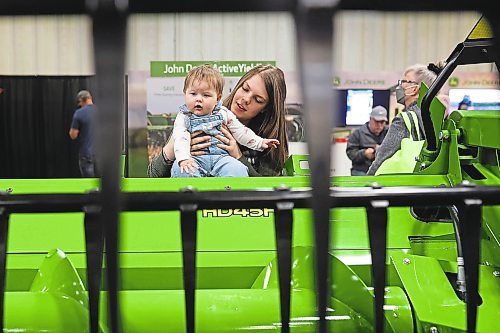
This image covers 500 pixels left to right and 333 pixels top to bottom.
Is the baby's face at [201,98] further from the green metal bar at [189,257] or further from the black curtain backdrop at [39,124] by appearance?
the black curtain backdrop at [39,124]

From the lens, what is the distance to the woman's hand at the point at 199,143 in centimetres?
323

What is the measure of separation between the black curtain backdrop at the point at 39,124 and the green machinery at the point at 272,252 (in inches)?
208

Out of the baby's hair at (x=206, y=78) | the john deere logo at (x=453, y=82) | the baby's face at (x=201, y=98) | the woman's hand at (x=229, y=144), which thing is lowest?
the woman's hand at (x=229, y=144)

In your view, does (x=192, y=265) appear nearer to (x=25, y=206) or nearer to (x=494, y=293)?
(x=25, y=206)

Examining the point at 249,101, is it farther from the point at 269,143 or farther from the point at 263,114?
the point at 269,143

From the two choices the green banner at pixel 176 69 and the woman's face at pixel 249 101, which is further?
the green banner at pixel 176 69

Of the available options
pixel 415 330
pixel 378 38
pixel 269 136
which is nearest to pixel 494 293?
pixel 415 330

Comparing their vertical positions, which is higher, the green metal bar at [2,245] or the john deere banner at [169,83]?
the john deere banner at [169,83]

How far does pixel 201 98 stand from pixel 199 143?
0.27 meters

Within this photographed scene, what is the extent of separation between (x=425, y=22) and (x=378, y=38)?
2.02 feet

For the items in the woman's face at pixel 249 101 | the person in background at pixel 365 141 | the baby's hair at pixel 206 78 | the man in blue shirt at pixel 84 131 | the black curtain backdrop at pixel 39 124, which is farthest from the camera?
the black curtain backdrop at pixel 39 124

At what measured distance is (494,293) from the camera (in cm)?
139

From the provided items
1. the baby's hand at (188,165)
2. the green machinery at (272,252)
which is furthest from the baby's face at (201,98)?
the green machinery at (272,252)

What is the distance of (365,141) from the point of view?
16.8 ft
